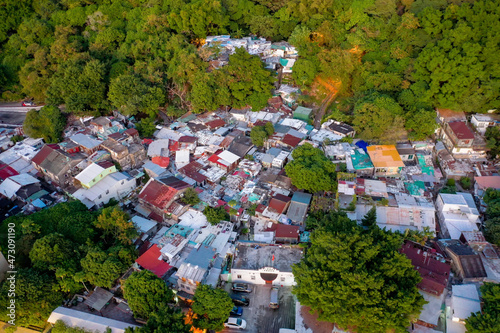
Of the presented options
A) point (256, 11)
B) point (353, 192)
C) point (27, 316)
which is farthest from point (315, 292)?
point (256, 11)

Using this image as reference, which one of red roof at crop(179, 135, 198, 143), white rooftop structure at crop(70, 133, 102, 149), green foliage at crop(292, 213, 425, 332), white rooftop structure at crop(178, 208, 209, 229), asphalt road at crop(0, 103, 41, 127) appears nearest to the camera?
green foliage at crop(292, 213, 425, 332)

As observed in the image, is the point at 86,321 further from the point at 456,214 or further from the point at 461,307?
the point at 456,214

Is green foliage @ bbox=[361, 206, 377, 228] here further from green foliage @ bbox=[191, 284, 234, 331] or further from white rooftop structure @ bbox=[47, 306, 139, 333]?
white rooftop structure @ bbox=[47, 306, 139, 333]

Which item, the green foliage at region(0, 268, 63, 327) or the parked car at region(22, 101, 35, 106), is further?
the parked car at region(22, 101, 35, 106)

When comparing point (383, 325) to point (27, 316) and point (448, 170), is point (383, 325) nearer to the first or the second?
point (448, 170)

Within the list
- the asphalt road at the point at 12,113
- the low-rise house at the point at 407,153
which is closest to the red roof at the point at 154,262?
the low-rise house at the point at 407,153

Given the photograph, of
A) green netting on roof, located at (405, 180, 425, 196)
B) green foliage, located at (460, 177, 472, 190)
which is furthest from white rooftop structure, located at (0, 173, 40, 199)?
green foliage, located at (460, 177, 472, 190)

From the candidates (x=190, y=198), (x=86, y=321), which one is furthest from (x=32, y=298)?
(x=190, y=198)
